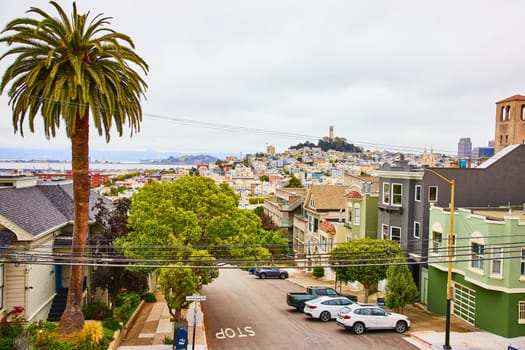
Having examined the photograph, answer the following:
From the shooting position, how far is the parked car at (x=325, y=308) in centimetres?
3011

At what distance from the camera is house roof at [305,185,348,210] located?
56406 mm

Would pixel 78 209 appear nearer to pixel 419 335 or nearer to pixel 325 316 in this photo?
pixel 325 316

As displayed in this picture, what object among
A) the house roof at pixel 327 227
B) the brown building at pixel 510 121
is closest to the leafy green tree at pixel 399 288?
the house roof at pixel 327 227

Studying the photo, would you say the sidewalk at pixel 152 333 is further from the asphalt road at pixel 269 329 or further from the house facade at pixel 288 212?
the house facade at pixel 288 212

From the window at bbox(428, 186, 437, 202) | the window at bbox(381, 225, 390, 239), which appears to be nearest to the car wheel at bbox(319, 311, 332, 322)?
the window at bbox(381, 225, 390, 239)

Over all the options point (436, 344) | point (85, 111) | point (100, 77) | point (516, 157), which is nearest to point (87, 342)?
point (85, 111)

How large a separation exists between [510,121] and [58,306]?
65.6 m

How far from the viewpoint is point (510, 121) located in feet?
238

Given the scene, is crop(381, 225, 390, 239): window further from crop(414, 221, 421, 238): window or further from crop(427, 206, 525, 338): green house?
crop(427, 206, 525, 338): green house

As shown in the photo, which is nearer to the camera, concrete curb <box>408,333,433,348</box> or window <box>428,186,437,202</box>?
concrete curb <box>408,333,433,348</box>

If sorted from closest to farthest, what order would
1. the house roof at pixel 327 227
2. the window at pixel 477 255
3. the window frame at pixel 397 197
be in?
the window at pixel 477 255
the window frame at pixel 397 197
the house roof at pixel 327 227

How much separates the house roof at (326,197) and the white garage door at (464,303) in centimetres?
2568

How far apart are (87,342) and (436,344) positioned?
15.9 metres

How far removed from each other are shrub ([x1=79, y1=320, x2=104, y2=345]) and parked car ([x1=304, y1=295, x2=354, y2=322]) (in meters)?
12.5
